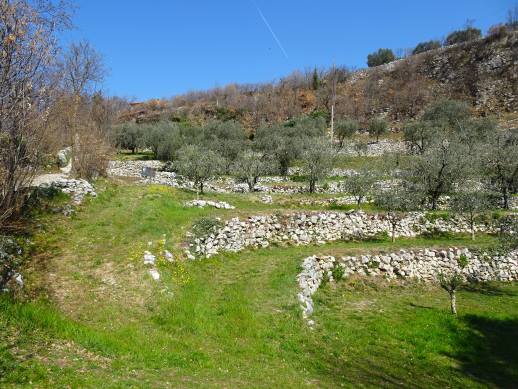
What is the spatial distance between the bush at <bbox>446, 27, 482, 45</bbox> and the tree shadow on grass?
103m

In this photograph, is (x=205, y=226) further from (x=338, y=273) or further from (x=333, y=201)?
(x=333, y=201)

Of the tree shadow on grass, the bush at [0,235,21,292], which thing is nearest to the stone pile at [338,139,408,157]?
the tree shadow on grass

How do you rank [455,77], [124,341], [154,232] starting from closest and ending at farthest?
[124,341]
[154,232]
[455,77]

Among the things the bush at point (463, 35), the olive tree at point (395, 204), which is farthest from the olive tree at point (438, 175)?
Answer: the bush at point (463, 35)

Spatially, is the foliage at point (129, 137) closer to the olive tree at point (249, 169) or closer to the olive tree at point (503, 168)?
the olive tree at point (249, 169)

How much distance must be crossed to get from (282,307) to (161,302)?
15.3ft

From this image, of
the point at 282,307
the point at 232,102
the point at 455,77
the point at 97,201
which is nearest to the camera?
the point at 282,307

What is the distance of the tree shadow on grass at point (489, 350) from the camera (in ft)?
42.2

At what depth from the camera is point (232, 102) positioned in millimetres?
112250

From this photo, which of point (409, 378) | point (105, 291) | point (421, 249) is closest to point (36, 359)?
point (105, 291)

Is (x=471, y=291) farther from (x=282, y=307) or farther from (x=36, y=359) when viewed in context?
(x=36, y=359)

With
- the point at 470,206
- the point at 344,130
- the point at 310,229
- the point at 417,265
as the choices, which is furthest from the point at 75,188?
the point at 344,130

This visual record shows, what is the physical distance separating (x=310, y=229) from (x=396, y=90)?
7556 centimetres

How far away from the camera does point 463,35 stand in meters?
104
